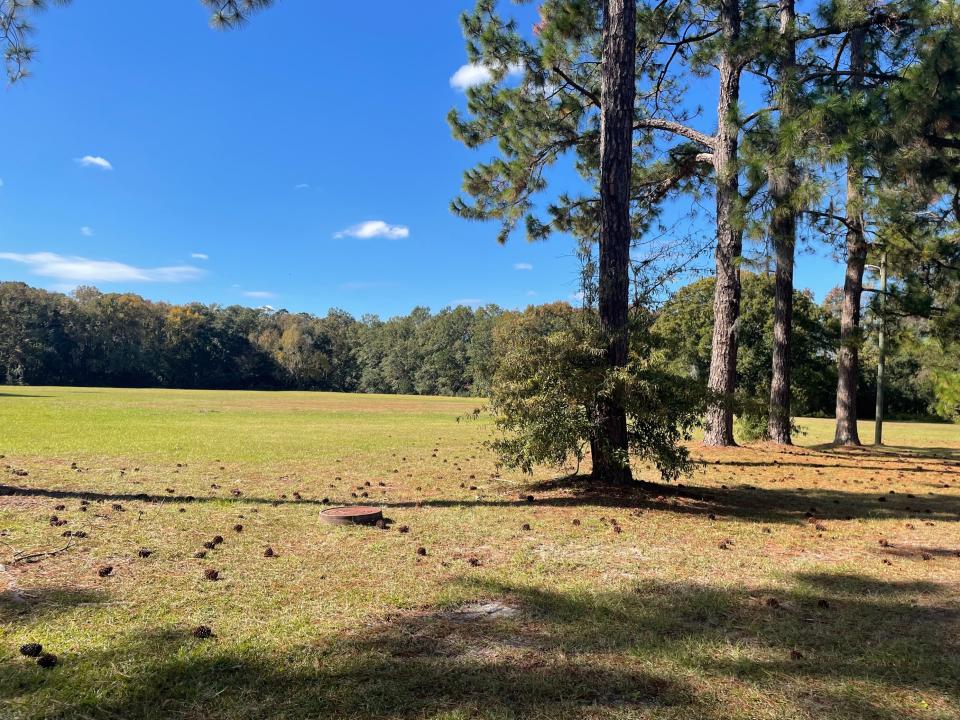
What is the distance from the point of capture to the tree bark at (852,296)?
1157 cm

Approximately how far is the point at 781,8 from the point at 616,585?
13744mm

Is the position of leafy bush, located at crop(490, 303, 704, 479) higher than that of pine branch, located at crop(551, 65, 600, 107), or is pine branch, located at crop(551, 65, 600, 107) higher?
pine branch, located at crop(551, 65, 600, 107)

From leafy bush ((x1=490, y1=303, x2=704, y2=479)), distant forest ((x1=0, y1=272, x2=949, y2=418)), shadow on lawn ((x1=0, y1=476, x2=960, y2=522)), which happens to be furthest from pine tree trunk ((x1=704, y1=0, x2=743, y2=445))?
distant forest ((x1=0, y1=272, x2=949, y2=418))

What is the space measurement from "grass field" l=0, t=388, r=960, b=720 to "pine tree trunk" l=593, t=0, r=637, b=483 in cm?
209

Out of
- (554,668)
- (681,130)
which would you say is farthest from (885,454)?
(554,668)

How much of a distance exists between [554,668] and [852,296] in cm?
1550

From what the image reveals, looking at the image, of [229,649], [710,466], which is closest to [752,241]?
[710,466]

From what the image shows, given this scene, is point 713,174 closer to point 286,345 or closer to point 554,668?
point 554,668

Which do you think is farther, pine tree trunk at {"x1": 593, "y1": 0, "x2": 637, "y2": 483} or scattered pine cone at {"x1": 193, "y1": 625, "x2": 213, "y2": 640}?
pine tree trunk at {"x1": 593, "y1": 0, "x2": 637, "y2": 483}

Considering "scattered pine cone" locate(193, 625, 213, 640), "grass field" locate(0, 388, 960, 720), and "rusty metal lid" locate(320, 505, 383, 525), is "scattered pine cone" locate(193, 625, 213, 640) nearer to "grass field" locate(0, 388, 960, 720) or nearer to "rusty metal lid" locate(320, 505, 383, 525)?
"grass field" locate(0, 388, 960, 720)

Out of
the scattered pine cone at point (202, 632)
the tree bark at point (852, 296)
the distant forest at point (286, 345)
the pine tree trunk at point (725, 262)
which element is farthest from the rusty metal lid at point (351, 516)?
the distant forest at point (286, 345)

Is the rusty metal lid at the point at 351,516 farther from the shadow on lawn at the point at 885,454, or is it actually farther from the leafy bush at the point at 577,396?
the shadow on lawn at the point at 885,454

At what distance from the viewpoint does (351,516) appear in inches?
218

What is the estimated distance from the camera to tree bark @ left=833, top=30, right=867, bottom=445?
38.0 feet
